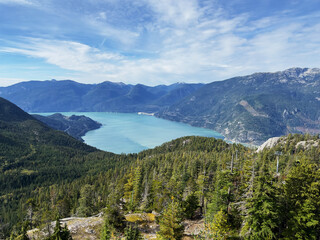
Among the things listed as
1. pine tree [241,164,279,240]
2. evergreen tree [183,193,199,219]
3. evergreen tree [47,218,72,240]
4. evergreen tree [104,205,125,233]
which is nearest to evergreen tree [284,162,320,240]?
pine tree [241,164,279,240]

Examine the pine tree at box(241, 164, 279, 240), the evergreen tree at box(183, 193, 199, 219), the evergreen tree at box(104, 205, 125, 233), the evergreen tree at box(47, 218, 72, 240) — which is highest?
the pine tree at box(241, 164, 279, 240)

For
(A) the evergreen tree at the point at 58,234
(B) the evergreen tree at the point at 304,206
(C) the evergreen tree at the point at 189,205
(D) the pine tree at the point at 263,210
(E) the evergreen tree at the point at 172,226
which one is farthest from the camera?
(C) the evergreen tree at the point at 189,205

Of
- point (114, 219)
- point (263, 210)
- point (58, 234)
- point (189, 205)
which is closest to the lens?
point (263, 210)

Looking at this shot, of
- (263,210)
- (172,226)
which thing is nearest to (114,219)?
(172,226)

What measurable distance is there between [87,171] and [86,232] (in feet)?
521

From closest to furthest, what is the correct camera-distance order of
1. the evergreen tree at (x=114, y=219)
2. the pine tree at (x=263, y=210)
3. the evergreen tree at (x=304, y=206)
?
1. the pine tree at (x=263, y=210)
2. the evergreen tree at (x=304, y=206)
3. the evergreen tree at (x=114, y=219)

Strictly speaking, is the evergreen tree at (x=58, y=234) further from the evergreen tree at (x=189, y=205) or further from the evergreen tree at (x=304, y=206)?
the evergreen tree at (x=304, y=206)

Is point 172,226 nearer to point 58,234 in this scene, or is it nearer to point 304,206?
point 58,234

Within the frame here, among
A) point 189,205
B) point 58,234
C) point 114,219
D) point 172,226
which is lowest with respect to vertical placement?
point 189,205

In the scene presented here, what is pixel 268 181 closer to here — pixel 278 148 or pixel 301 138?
pixel 278 148

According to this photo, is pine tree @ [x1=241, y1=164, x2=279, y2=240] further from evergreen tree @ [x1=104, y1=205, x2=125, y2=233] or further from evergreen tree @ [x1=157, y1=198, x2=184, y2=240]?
evergreen tree @ [x1=104, y1=205, x2=125, y2=233]

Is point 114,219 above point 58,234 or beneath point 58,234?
beneath

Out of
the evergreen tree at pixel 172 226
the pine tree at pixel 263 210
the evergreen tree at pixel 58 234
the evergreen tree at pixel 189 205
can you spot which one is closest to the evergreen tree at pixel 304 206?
the pine tree at pixel 263 210

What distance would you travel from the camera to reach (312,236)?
77.7 ft
